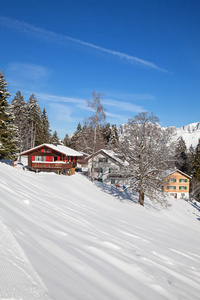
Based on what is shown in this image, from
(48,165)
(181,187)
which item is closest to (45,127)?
(48,165)

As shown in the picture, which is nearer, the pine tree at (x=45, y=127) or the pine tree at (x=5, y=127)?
the pine tree at (x=5, y=127)

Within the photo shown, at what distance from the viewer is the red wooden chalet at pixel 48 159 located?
32719mm

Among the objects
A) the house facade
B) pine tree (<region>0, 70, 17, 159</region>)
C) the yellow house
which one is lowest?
the yellow house

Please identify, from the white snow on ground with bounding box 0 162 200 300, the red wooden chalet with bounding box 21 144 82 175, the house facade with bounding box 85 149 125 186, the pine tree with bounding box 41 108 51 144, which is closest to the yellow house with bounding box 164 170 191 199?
the house facade with bounding box 85 149 125 186

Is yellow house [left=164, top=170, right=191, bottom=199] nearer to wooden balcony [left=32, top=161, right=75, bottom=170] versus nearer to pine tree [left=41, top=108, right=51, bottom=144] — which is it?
wooden balcony [left=32, top=161, right=75, bottom=170]

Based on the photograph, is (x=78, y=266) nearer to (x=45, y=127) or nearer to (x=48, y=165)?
(x=48, y=165)

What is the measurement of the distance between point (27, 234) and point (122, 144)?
57.4 feet

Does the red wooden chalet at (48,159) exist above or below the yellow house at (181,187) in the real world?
above

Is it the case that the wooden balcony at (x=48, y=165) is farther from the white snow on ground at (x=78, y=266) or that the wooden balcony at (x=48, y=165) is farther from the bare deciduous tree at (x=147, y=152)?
the white snow on ground at (x=78, y=266)

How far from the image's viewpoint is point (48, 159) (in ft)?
112

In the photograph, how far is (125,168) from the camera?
21453 millimetres

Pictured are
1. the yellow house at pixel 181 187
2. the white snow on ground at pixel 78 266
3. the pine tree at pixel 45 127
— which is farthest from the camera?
the pine tree at pixel 45 127

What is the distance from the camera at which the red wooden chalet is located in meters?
32.7

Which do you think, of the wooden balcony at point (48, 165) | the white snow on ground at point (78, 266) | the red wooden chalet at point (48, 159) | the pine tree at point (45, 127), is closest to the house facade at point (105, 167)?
the red wooden chalet at point (48, 159)
